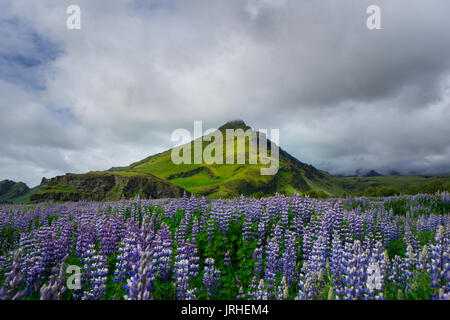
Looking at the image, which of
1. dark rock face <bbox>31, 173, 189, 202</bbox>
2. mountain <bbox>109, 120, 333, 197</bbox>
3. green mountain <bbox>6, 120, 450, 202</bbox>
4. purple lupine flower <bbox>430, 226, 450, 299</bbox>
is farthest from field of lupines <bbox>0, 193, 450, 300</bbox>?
mountain <bbox>109, 120, 333, 197</bbox>

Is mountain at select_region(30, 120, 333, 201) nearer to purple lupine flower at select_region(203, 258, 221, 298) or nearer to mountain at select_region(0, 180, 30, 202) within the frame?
purple lupine flower at select_region(203, 258, 221, 298)

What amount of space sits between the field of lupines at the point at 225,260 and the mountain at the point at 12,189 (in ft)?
685

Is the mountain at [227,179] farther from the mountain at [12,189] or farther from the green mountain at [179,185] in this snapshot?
the mountain at [12,189]

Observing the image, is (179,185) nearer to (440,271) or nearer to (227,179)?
(227,179)

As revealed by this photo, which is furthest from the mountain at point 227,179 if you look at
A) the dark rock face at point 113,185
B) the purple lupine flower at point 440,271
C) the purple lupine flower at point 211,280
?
the purple lupine flower at point 440,271

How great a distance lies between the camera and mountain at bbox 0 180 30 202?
163875mm

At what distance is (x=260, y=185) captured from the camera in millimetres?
149500

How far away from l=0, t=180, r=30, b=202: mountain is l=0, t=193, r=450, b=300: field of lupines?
20866cm

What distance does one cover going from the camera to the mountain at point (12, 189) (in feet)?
538

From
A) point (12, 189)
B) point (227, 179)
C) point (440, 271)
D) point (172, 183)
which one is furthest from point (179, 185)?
point (440, 271)

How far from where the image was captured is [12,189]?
173 m
